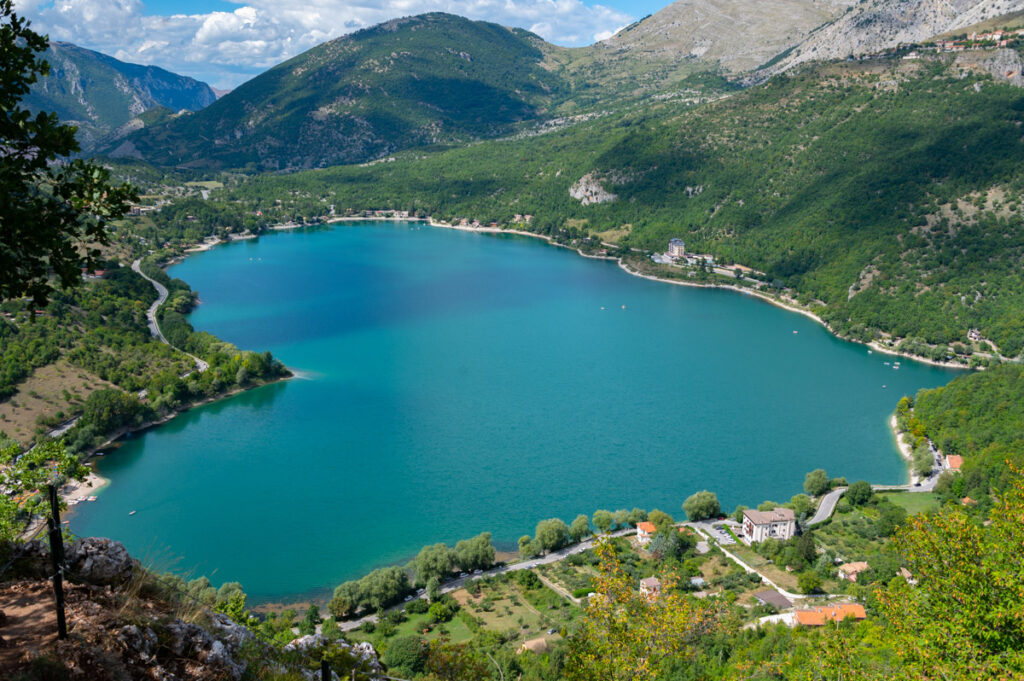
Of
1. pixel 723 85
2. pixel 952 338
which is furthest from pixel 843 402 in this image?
pixel 723 85

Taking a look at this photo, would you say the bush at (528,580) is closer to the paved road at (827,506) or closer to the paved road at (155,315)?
the paved road at (827,506)

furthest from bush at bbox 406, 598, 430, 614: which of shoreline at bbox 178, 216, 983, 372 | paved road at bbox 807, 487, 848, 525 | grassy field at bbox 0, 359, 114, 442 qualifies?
shoreline at bbox 178, 216, 983, 372

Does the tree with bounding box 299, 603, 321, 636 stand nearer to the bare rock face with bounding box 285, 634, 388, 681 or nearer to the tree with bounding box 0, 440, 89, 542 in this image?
the bare rock face with bounding box 285, 634, 388, 681

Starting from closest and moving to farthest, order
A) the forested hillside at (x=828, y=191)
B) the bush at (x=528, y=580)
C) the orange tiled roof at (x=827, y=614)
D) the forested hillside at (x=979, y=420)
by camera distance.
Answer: the orange tiled roof at (x=827, y=614) < the bush at (x=528, y=580) < the forested hillside at (x=979, y=420) < the forested hillside at (x=828, y=191)

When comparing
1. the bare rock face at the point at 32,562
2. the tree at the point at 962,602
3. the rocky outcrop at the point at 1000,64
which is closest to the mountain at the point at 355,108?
the rocky outcrop at the point at 1000,64

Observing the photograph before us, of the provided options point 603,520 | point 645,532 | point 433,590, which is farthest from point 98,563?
point 603,520

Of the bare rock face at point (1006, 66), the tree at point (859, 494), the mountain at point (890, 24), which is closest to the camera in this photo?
the tree at point (859, 494)
